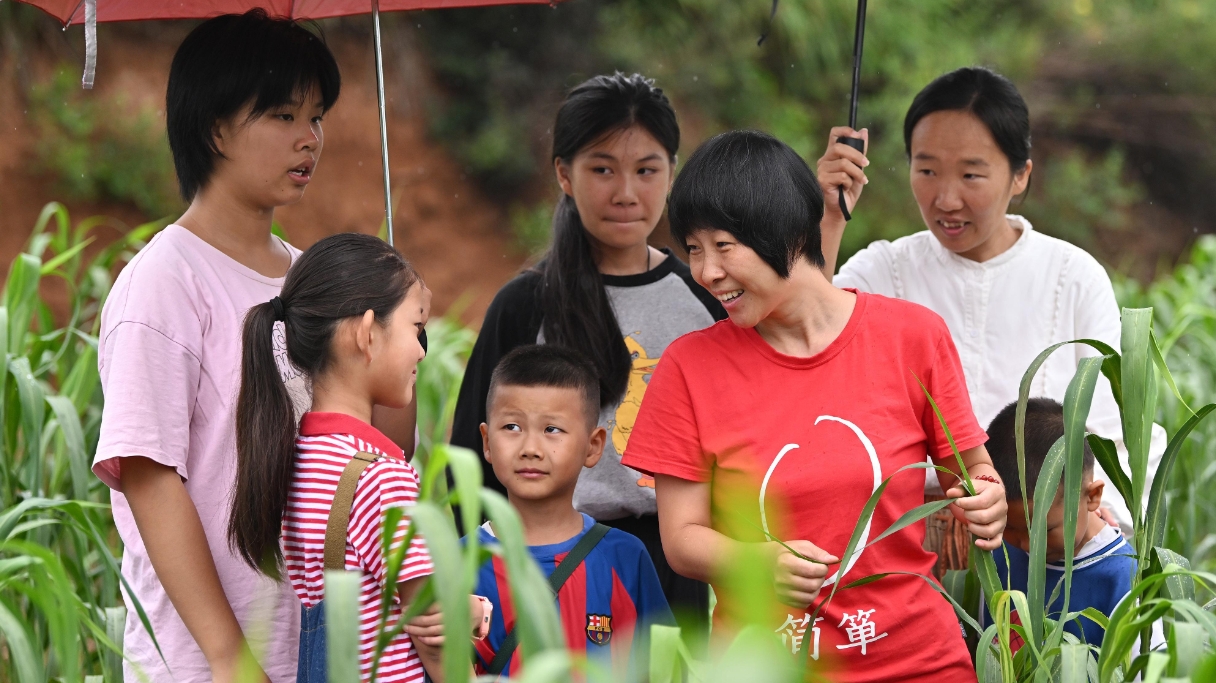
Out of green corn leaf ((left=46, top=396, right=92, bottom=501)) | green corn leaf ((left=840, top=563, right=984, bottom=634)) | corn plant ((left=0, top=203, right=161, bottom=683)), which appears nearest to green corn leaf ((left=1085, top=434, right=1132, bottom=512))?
green corn leaf ((left=840, top=563, right=984, bottom=634))

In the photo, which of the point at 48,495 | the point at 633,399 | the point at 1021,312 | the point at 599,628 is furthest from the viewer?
the point at 48,495

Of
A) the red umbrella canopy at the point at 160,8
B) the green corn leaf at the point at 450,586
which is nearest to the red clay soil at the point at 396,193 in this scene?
the red umbrella canopy at the point at 160,8

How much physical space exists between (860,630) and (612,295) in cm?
85

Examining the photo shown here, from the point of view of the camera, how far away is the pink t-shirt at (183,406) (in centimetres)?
159

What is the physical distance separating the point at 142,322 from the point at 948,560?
1531 mm

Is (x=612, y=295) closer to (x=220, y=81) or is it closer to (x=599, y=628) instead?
(x=599, y=628)

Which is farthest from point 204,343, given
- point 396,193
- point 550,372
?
point 396,193

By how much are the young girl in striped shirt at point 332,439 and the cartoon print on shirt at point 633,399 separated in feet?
1.90

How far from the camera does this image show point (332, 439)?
1.54 m

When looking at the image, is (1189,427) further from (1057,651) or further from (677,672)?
(677,672)

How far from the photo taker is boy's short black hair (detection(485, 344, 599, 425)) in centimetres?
191

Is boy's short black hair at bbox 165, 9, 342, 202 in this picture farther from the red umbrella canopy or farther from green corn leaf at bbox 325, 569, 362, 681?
green corn leaf at bbox 325, 569, 362, 681

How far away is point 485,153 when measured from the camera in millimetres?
8820

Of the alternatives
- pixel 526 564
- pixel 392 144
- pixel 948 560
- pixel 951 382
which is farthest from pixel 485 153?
pixel 526 564
